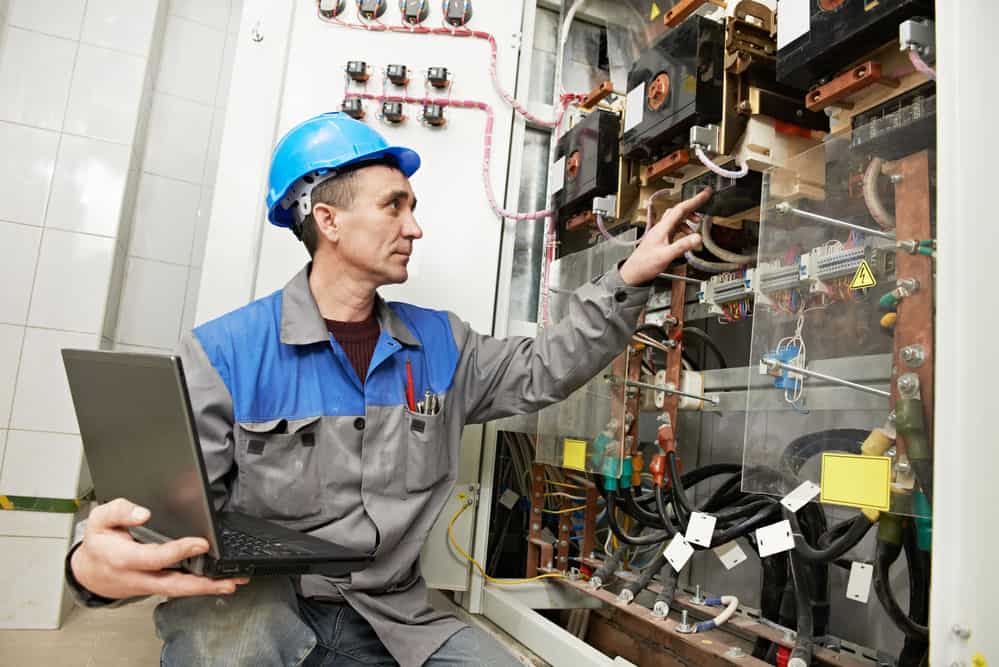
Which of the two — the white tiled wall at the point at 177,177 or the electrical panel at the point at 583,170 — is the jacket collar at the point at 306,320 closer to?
the electrical panel at the point at 583,170

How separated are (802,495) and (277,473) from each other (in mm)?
904

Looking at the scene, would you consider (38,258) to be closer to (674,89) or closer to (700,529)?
(674,89)

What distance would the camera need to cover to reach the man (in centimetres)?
124

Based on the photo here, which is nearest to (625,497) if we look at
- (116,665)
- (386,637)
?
(386,637)

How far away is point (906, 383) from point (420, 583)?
97cm

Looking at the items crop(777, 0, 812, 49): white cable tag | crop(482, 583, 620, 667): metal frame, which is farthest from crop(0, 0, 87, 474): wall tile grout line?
crop(777, 0, 812, 49): white cable tag

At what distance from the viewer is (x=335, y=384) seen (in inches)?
53.0

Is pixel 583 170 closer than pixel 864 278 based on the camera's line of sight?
No

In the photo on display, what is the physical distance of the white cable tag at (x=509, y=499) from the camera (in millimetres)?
2254

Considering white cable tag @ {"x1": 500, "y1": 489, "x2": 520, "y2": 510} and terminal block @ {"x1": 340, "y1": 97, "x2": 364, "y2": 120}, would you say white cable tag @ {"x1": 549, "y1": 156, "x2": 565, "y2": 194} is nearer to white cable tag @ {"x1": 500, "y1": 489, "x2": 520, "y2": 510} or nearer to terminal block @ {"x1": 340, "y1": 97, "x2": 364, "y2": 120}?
terminal block @ {"x1": 340, "y1": 97, "x2": 364, "y2": 120}

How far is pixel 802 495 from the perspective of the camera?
105 centimetres

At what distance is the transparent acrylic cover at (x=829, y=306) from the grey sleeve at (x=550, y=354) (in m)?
0.27

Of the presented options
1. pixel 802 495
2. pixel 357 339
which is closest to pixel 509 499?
pixel 357 339

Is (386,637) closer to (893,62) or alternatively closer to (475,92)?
(893,62)
